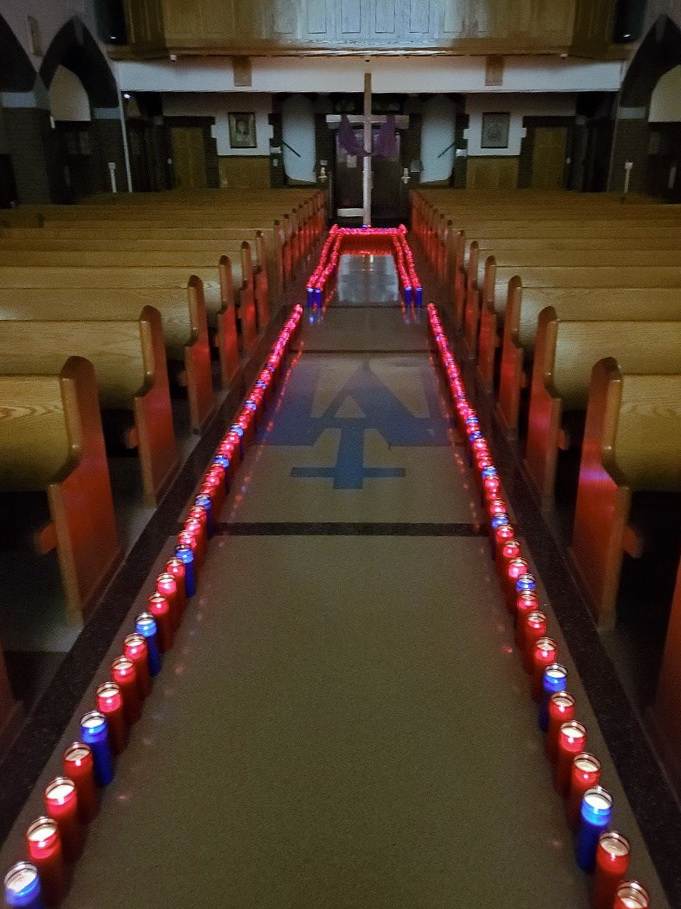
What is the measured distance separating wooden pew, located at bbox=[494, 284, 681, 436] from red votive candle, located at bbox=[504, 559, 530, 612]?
4.12ft

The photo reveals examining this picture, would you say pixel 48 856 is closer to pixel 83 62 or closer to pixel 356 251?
→ pixel 356 251

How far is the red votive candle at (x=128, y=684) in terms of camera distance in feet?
5.27

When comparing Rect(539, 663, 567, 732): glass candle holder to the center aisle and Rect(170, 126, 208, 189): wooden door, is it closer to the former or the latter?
the center aisle

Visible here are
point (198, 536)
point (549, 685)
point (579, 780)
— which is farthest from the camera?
point (198, 536)

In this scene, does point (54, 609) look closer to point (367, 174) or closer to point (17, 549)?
point (17, 549)

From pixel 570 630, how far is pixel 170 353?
223 centimetres

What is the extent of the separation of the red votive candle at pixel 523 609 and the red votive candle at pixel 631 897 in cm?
72

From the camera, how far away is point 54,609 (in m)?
2.04

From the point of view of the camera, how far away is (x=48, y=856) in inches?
47.2

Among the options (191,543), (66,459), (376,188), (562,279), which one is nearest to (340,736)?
(191,543)

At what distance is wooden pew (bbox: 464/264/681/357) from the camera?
337 centimetres

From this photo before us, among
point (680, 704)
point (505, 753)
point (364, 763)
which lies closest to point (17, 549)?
point (364, 763)

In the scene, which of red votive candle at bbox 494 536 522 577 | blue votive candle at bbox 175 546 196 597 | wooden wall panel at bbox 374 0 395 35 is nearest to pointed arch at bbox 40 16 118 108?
wooden wall panel at bbox 374 0 395 35

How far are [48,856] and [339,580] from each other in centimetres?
112
